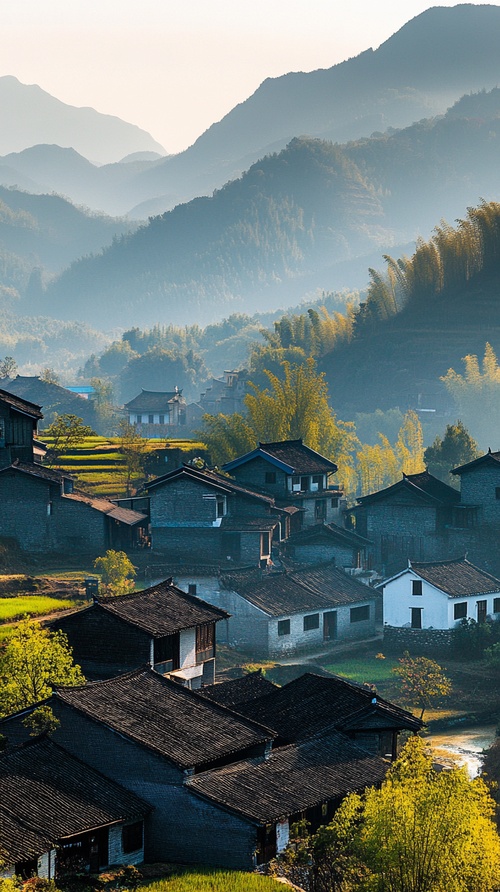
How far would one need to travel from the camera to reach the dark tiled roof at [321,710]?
119 ft

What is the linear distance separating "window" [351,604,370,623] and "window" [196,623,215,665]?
582 inches

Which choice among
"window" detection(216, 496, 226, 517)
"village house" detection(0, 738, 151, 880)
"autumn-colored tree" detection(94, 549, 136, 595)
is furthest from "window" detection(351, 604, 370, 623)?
"village house" detection(0, 738, 151, 880)

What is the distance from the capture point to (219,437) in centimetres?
7856

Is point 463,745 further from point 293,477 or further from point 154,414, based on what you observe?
point 154,414

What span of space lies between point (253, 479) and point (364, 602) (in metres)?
11.2

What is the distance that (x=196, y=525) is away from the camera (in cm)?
6222

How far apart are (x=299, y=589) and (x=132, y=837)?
86.5 feet

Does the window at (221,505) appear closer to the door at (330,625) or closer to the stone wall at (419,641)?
the door at (330,625)

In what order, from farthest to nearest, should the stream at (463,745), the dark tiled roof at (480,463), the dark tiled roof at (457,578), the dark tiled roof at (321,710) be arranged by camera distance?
the dark tiled roof at (480,463) → the dark tiled roof at (457,578) → the stream at (463,745) → the dark tiled roof at (321,710)

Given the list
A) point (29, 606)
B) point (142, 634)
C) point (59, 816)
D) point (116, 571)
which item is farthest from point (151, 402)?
point (59, 816)

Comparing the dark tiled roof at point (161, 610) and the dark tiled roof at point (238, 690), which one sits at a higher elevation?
the dark tiled roof at point (161, 610)

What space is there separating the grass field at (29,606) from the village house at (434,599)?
40.1ft

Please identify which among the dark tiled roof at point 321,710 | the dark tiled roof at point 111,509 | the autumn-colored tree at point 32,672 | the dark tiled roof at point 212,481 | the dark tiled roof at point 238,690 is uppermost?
the dark tiled roof at point 212,481

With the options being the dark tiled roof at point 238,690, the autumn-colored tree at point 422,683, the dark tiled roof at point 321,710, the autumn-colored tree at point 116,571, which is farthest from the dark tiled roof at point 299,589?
the dark tiled roof at point 321,710
